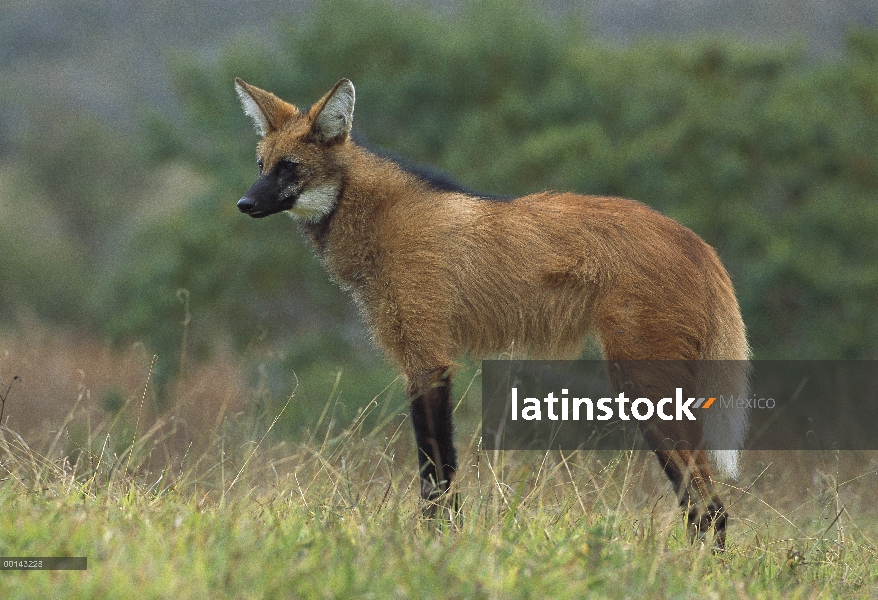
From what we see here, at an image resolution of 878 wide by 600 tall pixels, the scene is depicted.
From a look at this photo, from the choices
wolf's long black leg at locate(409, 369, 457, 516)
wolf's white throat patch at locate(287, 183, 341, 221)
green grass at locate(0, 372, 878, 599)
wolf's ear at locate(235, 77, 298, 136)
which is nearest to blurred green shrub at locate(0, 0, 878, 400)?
wolf's ear at locate(235, 77, 298, 136)

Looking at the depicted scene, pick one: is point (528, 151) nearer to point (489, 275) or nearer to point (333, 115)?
point (333, 115)

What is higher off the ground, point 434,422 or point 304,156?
point 304,156

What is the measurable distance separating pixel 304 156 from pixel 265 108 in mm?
308

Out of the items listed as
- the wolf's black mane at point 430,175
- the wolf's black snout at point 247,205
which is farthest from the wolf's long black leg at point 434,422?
the wolf's black snout at point 247,205

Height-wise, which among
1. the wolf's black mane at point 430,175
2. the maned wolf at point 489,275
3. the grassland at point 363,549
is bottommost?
the grassland at point 363,549

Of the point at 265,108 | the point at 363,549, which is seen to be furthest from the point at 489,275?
the point at 363,549

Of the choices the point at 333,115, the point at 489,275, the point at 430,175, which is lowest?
the point at 489,275

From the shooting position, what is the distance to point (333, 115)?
4.28 metres

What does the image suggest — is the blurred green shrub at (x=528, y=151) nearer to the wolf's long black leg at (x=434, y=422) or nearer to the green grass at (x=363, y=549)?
the wolf's long black leg at (x=434, y=422)

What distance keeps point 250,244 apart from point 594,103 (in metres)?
6.71

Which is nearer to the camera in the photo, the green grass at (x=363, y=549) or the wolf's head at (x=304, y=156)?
the green grass at (x=363, y=549)

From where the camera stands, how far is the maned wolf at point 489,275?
3.91 m

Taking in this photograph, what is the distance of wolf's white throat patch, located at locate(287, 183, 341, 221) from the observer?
14.0 ft

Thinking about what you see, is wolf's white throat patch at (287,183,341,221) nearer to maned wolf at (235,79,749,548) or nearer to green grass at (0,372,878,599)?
maned wolf at (235,79,749,548)
